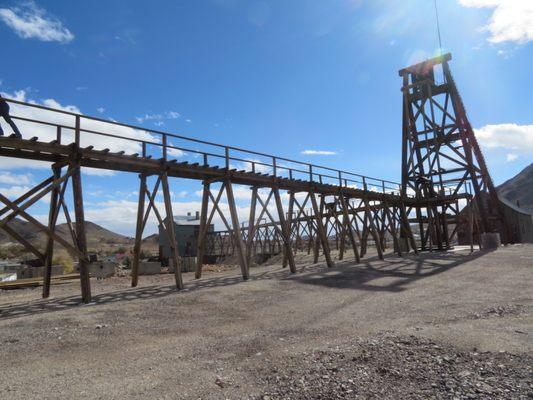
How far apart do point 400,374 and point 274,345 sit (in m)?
2.08

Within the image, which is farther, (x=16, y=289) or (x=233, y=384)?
(x=16, y=289)

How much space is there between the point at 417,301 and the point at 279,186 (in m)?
8.94

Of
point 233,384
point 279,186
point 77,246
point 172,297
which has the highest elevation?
point 279,186

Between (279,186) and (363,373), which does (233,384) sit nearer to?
(363,373)

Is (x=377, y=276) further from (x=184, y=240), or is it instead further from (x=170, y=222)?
(x=184, y=240)

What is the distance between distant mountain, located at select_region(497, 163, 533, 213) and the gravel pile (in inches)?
4047

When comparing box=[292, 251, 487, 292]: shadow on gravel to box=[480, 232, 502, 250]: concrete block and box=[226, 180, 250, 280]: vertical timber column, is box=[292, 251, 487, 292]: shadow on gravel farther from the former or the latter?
box=[480, 232, 502, 250]: concrete block

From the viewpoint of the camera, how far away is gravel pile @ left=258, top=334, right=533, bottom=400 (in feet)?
12.8

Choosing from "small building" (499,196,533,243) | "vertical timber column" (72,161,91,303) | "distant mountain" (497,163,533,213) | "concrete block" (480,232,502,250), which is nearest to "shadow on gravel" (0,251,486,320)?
"vertical timber column" (72,161,91,303)

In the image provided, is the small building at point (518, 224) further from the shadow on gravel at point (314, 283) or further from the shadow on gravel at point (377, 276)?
the shadow on gravel at point (377, 276)

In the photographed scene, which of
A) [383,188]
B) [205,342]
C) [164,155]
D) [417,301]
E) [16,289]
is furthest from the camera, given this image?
[383,188]

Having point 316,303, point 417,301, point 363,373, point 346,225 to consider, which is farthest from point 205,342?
point 346,225

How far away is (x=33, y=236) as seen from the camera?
69.8 metres

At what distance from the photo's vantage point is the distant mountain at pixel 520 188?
9496cm
